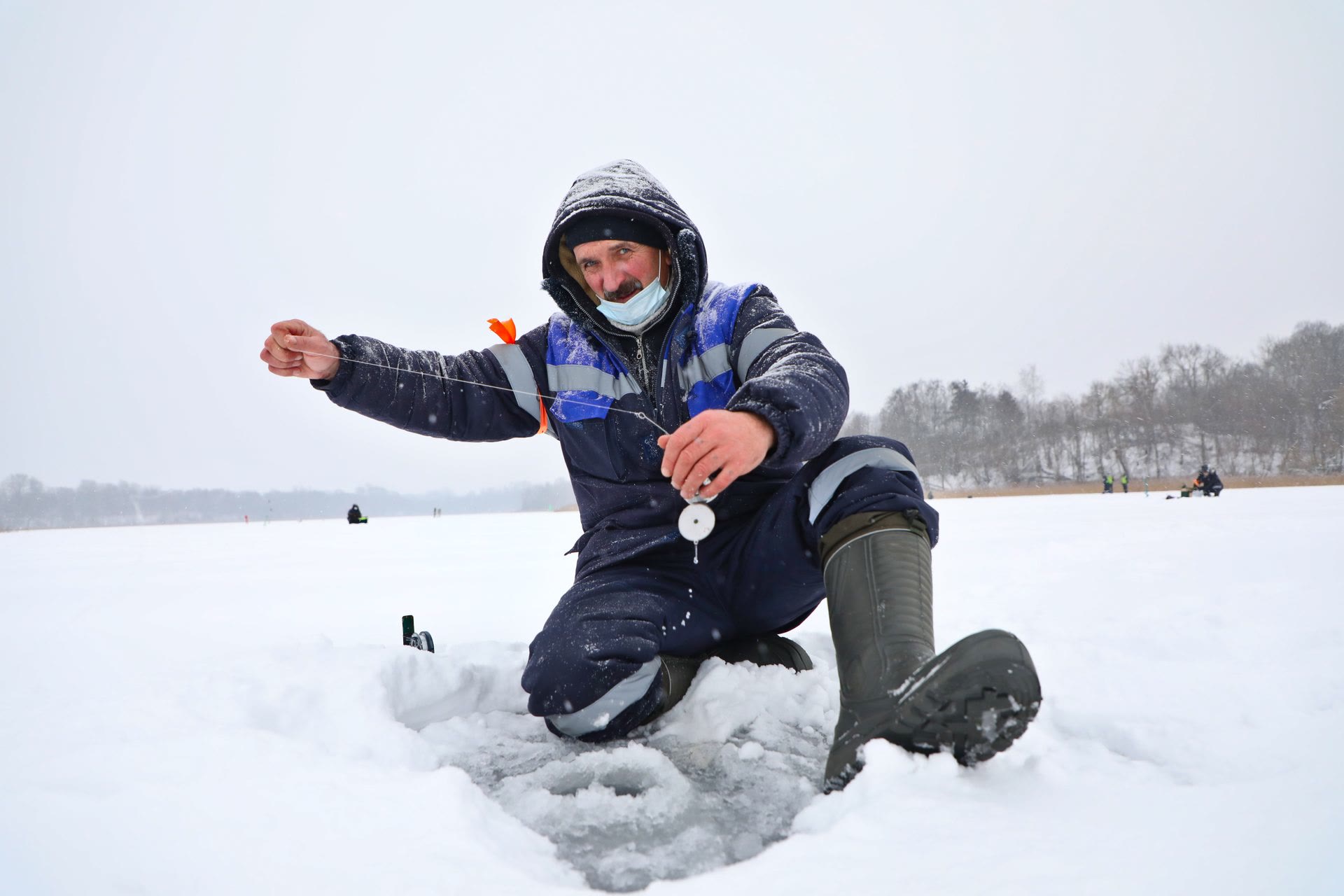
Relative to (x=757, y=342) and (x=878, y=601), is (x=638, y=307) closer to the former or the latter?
(x=757, y=342)

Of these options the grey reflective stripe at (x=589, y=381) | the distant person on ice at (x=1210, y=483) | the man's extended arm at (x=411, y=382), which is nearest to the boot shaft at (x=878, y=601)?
the grey reflective stripe at (x=589, y=381)

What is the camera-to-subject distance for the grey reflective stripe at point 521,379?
2.34 metres

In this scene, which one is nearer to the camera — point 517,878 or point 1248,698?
point 517,878

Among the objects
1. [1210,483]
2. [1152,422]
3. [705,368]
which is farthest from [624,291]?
[1152,422]

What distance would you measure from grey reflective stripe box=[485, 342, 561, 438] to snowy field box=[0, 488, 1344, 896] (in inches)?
34.0

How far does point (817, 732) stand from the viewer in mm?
1634

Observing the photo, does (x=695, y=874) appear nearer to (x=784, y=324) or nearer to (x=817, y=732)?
(x=817, y=732)

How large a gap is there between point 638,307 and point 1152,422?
57.7m

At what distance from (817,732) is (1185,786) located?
2.38 feet

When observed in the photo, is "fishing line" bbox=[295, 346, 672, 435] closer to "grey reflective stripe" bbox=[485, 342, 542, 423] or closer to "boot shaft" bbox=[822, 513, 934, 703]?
"grey reflective stripe" bbox=[485, 342, 542, 423]

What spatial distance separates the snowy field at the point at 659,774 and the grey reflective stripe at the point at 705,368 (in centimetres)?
84

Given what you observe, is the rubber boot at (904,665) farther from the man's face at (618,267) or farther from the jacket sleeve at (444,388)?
the jacket sleeve at (444,388)

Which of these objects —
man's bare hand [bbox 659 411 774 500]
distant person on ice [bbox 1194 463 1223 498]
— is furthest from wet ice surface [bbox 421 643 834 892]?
distant person on ice [bbox 1194 463 1223 498]

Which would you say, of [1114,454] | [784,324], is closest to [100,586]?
[784,324]
